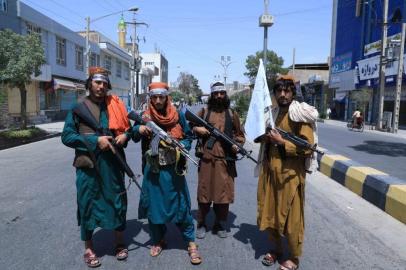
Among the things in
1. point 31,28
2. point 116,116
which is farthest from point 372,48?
point 116,116

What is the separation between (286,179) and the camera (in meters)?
3.63

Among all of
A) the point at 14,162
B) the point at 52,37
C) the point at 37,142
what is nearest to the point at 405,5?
the point at 52,37

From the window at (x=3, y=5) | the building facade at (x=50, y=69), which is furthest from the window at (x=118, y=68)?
the window at (x=3, y=5)

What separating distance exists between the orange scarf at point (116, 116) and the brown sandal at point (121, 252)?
43.2 inches

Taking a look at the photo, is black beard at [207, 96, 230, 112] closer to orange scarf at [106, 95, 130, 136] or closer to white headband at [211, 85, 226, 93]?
white headband at [211, 85, 226, 93]

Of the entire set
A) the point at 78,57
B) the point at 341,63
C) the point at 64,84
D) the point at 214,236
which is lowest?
the point at 214,236

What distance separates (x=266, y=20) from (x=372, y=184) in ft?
31.1

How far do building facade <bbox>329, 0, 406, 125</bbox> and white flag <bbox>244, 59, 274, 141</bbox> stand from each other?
23563 mm

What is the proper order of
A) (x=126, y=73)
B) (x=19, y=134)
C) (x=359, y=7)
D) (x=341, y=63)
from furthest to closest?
(x=126, y=73) < (x=341, y=63) < (x=359, y=7) < (x=19, y=134)

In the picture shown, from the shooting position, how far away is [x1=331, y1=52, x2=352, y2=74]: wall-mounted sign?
127 feet

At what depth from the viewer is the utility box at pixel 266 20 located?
14320 millimetres

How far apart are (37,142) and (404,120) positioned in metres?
25.7

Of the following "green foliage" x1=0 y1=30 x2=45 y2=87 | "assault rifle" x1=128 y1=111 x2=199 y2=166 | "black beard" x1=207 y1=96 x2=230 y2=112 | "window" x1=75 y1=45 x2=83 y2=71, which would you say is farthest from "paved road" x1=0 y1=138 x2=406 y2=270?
"window" x1=75 y1=45 x2=83 y2=71

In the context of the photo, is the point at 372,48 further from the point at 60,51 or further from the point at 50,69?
the point at 50,69
